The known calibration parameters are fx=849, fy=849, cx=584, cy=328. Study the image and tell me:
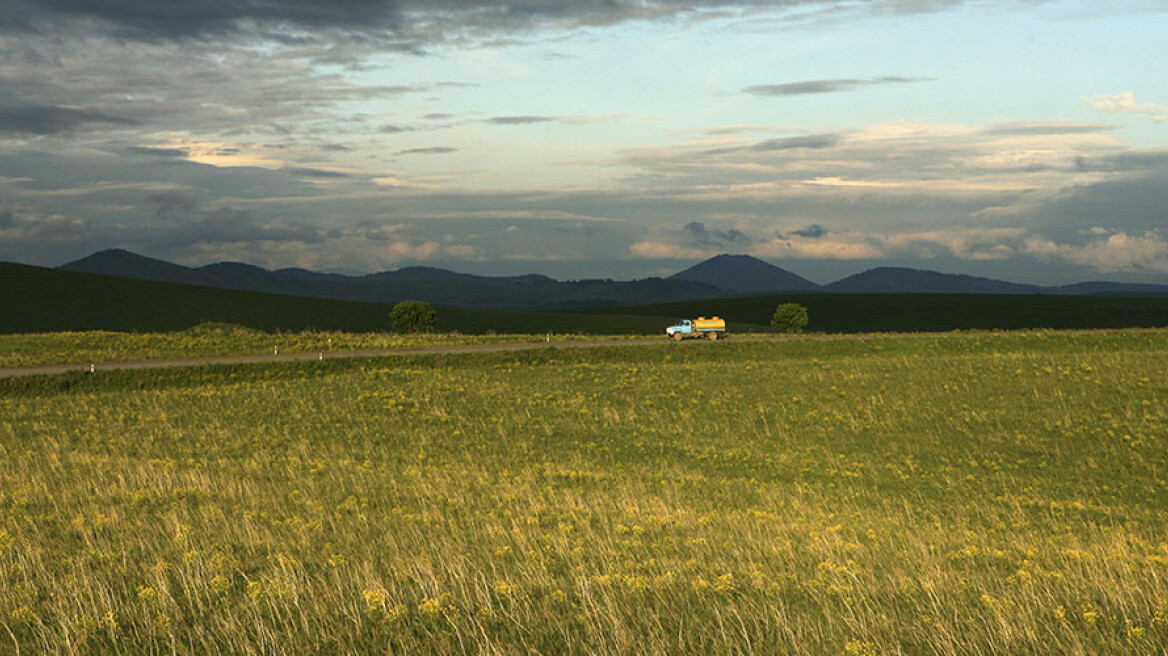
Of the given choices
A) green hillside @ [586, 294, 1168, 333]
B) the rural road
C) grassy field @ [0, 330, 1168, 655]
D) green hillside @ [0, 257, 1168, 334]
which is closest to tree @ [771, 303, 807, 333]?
green hillside @ [0, 257, 1168, 334]

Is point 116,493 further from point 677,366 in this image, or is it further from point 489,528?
point 677,366

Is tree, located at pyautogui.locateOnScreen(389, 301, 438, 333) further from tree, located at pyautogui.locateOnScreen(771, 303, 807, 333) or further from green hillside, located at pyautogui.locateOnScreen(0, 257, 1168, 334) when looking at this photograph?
tree, located at pyautogui.locateOnScreen(771, 303, 807, 333)

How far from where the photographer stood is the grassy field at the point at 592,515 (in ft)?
26.8

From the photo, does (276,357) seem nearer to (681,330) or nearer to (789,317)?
(681,330)

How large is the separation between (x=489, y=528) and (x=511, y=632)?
203 inches

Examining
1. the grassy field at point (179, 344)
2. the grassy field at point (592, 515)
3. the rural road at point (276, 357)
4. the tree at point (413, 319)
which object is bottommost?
the grassy field at point (592, 515)

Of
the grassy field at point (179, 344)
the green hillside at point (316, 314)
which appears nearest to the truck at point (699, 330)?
the grassy field at point (179, 344)

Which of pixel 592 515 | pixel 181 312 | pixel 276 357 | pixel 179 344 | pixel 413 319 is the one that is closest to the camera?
pixel 592 515

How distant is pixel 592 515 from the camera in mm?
14781

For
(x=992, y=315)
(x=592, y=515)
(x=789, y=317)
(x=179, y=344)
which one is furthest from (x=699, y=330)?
(x=992, y=315)

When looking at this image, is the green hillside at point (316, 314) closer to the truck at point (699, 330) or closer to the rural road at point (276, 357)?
the truck at point (699, 330)

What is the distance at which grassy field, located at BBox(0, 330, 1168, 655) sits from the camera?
8180 millimetres

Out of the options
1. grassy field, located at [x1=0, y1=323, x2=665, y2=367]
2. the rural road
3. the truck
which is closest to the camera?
the rural road

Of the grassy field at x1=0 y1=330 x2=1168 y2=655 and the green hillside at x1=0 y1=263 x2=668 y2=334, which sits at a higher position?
the green hillside at x1=0 y1=263 x2=668 y2=334
